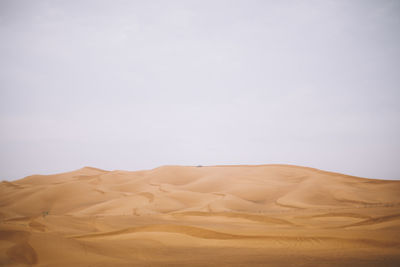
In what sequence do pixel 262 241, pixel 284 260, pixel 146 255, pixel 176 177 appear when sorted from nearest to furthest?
pixel 284 260 → pixel 146 255 → pixel 262 241 → pixel 176 177

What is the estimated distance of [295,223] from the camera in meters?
10.1

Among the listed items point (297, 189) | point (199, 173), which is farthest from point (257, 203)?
point (199, 173)

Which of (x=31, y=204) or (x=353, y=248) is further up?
(x=353, y=248)

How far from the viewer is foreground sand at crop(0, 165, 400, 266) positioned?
17.7 feet

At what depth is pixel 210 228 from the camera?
8477 millimetres

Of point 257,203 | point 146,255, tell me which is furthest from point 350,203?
point 146,255

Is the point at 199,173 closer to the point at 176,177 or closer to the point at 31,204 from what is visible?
the point at 176,177

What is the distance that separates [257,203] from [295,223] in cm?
978

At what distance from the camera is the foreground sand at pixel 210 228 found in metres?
5.41

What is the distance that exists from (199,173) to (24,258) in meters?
26.4

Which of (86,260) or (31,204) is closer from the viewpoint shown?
(86,260)

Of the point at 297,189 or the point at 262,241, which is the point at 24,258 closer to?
the point at 262,241

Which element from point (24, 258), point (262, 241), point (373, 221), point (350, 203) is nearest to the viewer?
point (24, 258)

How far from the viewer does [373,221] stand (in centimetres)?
913
